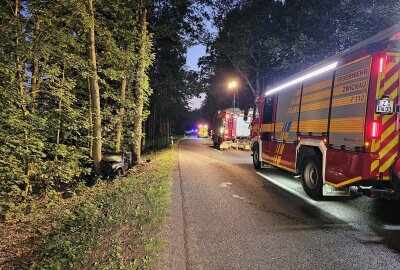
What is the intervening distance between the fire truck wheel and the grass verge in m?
3.80

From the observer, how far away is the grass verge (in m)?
4.14

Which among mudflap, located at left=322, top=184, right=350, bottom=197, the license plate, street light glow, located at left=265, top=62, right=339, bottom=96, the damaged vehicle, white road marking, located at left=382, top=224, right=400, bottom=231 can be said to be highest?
street light glow, located at left=265, top=62, right=339, bottom=96

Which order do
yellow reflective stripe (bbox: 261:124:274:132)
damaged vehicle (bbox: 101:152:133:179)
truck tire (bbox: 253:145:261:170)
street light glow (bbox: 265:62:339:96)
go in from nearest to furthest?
street light glow (bbox: 265:62:339:96) → yellow reflective stripe (bbox: 261:124:274:132) → truck tire (bbox: 253:145:261:170) → damaged vehicle (bbox: 101:152:133:179)

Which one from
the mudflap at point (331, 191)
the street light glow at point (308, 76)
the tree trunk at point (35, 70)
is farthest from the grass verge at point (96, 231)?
the street light glow at point (308, 76)

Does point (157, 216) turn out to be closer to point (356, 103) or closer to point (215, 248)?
point (215, 248)

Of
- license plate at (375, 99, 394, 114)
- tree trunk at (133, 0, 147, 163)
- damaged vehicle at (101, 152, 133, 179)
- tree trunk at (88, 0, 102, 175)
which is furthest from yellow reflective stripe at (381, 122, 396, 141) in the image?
damaged vehicle at (101, 152, 133, 179)

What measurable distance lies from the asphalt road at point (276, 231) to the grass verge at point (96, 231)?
38 cm

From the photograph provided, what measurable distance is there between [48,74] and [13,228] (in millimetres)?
4785

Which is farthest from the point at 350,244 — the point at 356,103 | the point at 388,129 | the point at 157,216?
the point at 157,216

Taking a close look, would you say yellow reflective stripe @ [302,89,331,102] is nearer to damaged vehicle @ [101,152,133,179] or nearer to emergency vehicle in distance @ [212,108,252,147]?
damaged vehicle @ [101,152,133,179]

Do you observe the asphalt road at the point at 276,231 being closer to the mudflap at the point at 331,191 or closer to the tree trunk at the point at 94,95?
the mudflap at the point at 331,191

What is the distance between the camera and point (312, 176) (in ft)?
25.9

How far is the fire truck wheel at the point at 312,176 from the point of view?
24.3ft

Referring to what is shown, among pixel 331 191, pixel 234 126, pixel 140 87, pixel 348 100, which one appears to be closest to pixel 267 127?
pixel 331 191
